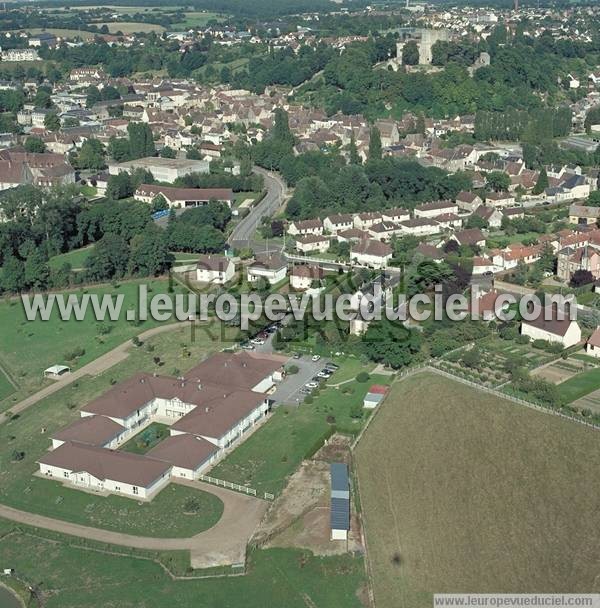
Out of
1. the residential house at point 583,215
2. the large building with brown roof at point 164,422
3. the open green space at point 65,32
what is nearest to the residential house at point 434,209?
the residential house at point 583,215

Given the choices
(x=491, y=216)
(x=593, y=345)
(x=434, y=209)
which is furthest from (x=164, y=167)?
(x=593, y=345)

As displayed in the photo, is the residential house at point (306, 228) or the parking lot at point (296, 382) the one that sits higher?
the residential house at point (306, 228)

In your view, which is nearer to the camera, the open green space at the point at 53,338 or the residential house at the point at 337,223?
the open green space at the point at 53,338

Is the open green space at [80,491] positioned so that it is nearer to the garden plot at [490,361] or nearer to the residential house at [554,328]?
the garden plot at [490,361]

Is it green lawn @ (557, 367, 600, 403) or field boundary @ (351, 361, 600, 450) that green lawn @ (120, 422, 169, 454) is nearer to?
field boundary @ (351, 361, 600, 450)

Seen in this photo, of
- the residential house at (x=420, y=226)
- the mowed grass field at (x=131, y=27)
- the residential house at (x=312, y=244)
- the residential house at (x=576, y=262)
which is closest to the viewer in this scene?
the residential house at (x=576, y=262)

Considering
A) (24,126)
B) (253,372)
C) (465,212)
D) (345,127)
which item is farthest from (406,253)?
(24,126)

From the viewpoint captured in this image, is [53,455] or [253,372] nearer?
[53,455]

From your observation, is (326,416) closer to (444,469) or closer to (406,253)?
(444,469)
